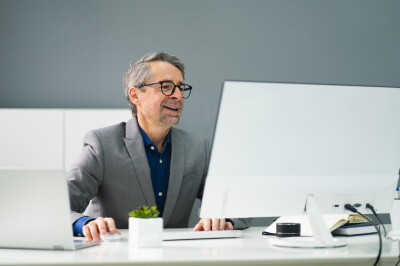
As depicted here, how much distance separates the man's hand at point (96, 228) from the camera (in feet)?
5.34

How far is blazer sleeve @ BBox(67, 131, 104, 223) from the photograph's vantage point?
215 centimetres

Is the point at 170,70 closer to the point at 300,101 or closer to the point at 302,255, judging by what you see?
the point at 300,101

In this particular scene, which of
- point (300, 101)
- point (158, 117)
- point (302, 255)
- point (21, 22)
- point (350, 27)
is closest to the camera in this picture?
point (302, 255)

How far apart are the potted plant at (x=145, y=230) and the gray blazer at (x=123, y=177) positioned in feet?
2.56

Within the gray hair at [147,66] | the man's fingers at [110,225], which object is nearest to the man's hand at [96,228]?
the man's fingers at [110,225]

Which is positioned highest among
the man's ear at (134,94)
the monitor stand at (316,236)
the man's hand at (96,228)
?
the man's ear at (134,94)

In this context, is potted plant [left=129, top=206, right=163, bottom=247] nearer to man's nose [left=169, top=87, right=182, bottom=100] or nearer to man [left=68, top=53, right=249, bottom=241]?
man [left=68, top=53, right=249, bottom=241]

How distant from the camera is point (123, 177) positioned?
229cm

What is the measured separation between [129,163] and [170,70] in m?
0.52

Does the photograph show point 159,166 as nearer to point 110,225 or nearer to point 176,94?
point 176,94

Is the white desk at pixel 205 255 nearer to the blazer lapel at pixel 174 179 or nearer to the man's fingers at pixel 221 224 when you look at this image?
the man's fingers at pixel 221 224

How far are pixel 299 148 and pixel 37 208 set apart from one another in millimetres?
743

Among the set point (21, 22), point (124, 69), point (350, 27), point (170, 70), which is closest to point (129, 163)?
point (170, 70)

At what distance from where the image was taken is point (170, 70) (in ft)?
8.19
